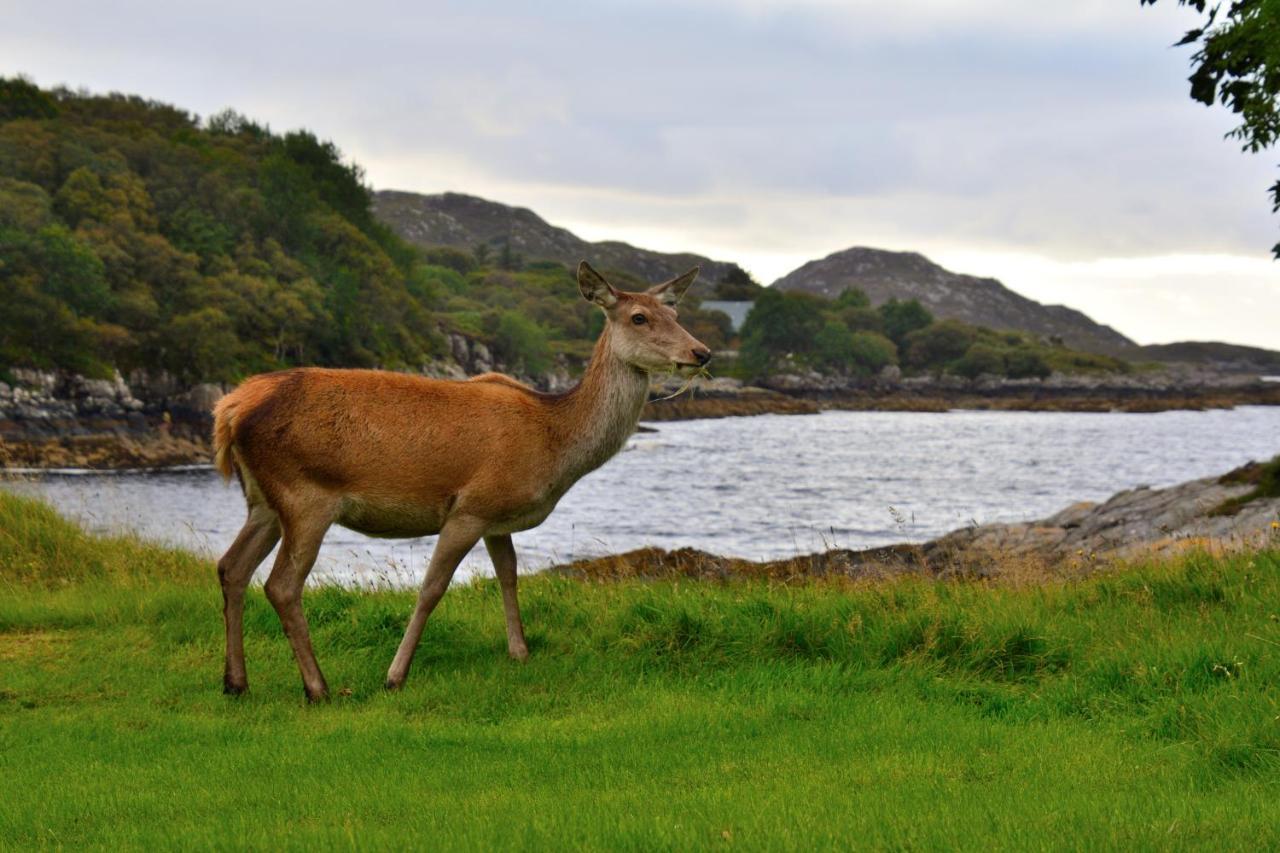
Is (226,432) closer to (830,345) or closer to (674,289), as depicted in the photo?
(674,289)

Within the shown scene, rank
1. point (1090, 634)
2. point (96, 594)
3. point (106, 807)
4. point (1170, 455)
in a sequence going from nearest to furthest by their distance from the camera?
point (106, 807) < point (1090, 634) < point (96, 594) < point (1170, 455)

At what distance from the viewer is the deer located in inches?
342

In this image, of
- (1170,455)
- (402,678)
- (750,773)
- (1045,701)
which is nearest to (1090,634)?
(1045,701)

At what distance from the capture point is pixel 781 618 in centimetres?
990

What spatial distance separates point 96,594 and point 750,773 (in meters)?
8.47

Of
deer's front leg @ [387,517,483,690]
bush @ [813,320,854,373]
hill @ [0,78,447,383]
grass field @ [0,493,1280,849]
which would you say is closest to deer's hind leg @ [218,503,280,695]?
grass field @ [0,493,1280,849]

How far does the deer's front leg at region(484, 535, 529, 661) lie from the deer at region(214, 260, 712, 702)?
406 millimetres

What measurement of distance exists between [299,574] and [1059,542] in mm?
21410

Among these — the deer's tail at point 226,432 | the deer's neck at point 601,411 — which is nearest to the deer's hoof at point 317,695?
the deer's tail at point 226,432

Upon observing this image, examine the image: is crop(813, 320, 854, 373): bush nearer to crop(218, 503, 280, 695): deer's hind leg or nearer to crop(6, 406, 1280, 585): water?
crop(6, 406, 1280, 585): water

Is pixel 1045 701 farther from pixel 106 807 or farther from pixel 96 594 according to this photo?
pixel 96 594

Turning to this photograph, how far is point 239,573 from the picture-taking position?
29.8 feet

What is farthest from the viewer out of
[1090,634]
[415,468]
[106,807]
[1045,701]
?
[1090,634]

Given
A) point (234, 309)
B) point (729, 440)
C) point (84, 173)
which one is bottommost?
point (729, 440)
